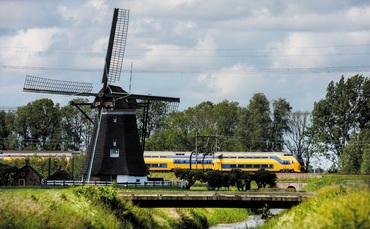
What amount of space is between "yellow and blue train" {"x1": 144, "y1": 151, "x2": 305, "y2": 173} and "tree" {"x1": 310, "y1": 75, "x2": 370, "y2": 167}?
174 inches

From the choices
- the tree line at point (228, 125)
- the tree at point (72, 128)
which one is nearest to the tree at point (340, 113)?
the tree line at point (228, 125)

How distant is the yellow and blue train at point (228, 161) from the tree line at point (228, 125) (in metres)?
4.72

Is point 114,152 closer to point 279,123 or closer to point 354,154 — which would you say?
point 354,154

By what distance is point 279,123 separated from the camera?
154 metres

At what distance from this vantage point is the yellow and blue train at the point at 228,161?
126188 millimetres

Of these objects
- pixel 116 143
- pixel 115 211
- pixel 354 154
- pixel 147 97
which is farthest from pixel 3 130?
pixel 115 211

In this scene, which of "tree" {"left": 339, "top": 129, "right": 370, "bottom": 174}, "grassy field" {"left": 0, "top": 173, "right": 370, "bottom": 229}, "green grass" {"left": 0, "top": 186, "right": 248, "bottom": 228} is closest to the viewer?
"grassy field" {"left": 0, "top": 173, "right": 370, "bottom": 229}

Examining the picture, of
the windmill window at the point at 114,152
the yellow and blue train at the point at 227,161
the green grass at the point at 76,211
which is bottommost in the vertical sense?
the green grass at the point at 76,211

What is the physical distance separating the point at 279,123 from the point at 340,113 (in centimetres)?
2431


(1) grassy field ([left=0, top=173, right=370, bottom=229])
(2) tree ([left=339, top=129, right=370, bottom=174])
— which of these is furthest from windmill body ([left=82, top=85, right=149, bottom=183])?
(2) tree ([left=339, top=129, right=370, bottom=174])

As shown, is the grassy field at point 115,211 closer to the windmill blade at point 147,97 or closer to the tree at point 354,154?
the windmill blade at point 147,97

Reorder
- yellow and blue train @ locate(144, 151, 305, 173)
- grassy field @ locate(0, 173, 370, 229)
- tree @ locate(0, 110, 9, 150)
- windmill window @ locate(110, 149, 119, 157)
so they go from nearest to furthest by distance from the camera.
Result: grassy field @ locate(0, 173, 370, 229) < windmill window @ locate(110, 149, 119, 157) < yellow and blue train @ locate(144, 151, 305, 173) < tree @ locate(0, 110, 9, 150)

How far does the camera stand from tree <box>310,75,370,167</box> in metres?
130

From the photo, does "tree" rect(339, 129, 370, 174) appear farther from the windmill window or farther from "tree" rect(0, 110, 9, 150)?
"tree" rect(0, 110, 9, 150)
